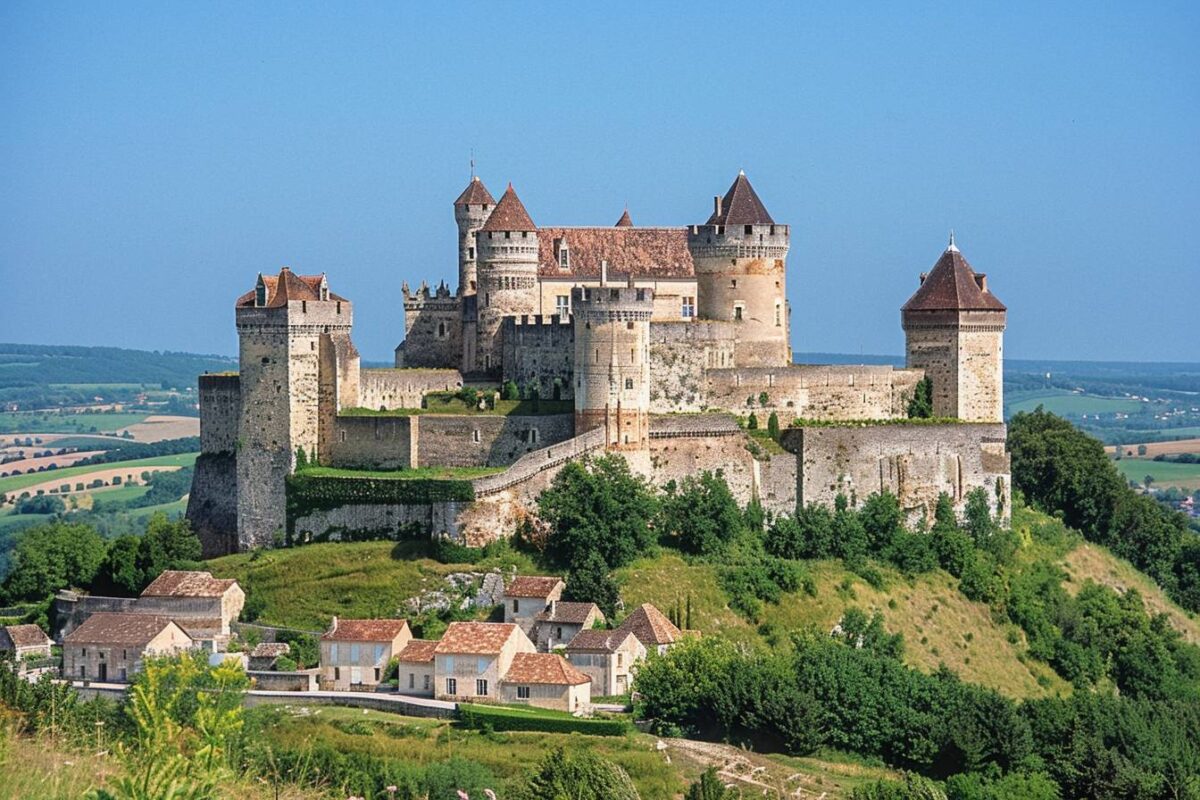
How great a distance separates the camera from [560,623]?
185ft

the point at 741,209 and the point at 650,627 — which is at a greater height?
the point at 741,209

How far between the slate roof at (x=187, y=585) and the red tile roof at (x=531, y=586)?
7.92m

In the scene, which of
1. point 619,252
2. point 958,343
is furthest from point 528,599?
point 958,343

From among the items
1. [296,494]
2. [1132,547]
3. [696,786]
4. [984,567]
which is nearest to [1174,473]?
[1132,547]

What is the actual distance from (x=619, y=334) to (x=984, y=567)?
1522 cm

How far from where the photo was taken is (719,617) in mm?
59750

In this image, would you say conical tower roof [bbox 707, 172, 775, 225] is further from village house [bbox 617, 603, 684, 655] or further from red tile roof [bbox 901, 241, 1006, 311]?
village house [bbox 617, 603, 684, 655]

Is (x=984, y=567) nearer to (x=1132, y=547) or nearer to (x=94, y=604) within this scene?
(x=1132, y=547)

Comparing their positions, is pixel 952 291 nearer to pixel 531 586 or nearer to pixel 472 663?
pixel 531 586

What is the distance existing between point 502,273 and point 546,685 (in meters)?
18.7

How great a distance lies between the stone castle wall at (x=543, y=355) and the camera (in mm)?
65438

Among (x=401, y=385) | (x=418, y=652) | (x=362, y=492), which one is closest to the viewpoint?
(x=418, y=652)

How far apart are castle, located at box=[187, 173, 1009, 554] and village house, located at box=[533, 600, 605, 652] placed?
12.4ft

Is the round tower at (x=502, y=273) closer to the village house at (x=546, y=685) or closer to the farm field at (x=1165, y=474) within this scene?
the village house at (x=546, y=685)
